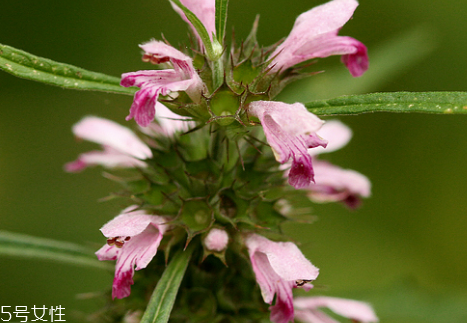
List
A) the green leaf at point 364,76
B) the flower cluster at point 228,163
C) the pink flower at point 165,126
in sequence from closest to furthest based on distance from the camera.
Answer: the flower cluster at point 228,163
the pink flower at point 165,126
the green leaf at point 364,76

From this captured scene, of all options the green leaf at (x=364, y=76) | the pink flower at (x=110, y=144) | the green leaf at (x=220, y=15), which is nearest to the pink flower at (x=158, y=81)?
the green leaf at (x=220, y=15)

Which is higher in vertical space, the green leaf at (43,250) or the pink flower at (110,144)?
the pink flower at (110,144)

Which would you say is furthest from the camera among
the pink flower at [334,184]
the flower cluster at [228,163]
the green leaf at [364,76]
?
the green leaf at [364,76]

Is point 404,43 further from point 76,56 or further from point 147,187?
point 76,56

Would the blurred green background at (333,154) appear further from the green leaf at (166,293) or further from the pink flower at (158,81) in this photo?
the pink flower at (158,81)

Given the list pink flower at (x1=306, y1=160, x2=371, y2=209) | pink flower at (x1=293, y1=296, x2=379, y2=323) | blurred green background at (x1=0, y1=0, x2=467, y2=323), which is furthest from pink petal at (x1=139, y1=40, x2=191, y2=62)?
blurred green background at (x1=0, y1=0, x2=467, y2=323)

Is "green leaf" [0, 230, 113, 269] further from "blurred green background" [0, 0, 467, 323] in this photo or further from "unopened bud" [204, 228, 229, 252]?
"blurred green background" [0, 0, 467, 323]
